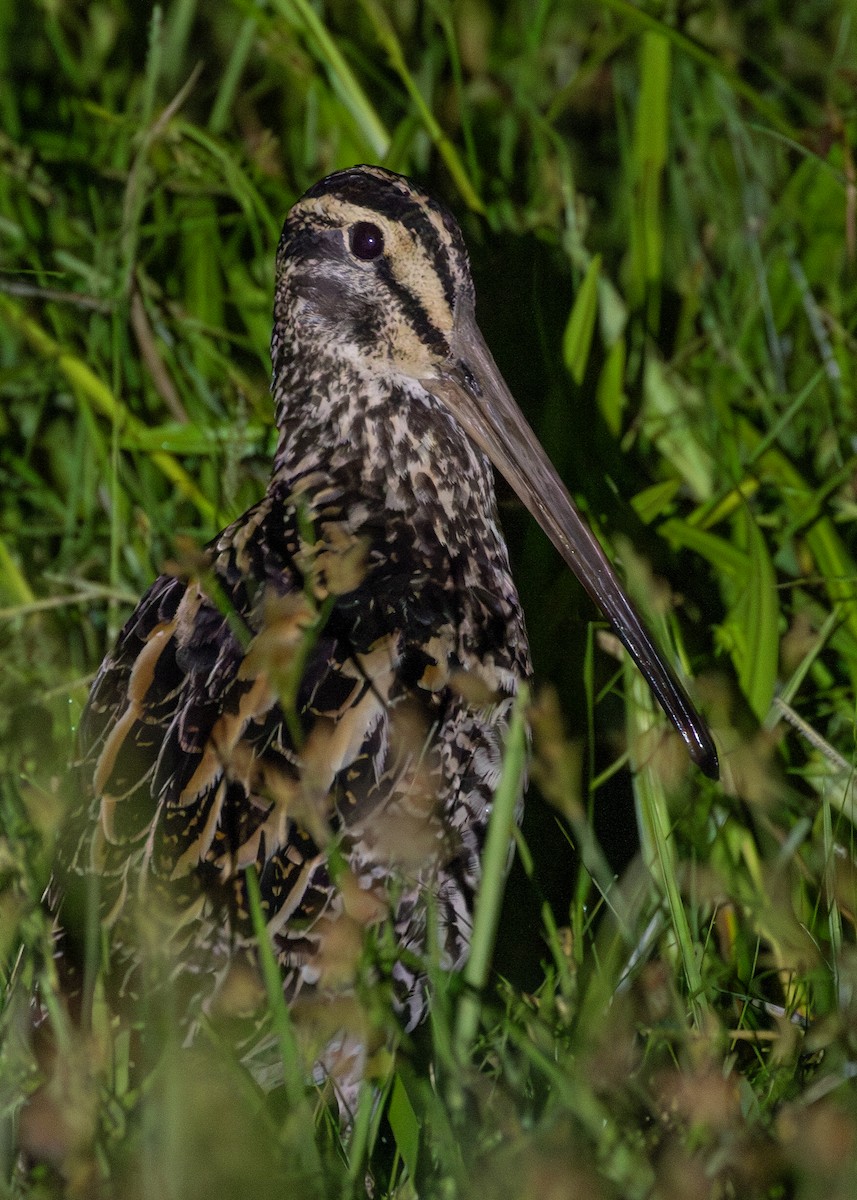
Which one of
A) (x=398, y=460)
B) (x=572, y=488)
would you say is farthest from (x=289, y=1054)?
(x=572, y=488)

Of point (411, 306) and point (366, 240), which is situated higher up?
point (366, 240)

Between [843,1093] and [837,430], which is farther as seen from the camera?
[837,430]

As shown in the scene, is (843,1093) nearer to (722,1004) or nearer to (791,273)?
(722,1004)

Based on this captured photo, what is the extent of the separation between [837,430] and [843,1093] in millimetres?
1680

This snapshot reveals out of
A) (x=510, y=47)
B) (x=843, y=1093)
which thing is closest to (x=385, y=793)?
(x=843, y=1093)

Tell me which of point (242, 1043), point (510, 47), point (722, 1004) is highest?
point (510, 47)

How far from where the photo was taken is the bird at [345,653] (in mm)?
2072

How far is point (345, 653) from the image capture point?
2.15m

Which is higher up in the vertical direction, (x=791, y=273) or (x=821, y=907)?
(x=791, y=273)

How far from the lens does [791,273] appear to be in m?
3.39

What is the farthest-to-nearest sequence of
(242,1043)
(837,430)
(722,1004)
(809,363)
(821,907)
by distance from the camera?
1. (809,363)
2. (837,430)
3. (821,907)
4. (722,1004)
5. (242,1043)

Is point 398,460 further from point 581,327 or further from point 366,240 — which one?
point 581,327

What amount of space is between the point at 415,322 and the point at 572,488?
67cm

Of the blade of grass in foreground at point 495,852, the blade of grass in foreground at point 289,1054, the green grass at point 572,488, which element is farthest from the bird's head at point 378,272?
the blade of grass in foreground at point 289,1054
